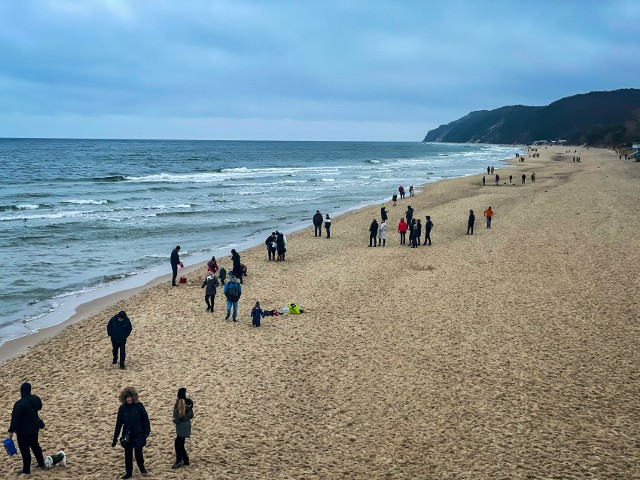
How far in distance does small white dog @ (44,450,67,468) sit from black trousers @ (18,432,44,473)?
151mm

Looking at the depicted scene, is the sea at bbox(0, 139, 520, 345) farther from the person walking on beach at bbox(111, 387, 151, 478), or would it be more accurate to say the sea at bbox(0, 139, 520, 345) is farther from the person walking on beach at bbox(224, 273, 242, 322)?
the person walking on beach at bbox(111, 387, 151, 478)

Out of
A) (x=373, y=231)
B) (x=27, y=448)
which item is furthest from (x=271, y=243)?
(x=27, y=448)

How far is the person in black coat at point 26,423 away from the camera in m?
8.30

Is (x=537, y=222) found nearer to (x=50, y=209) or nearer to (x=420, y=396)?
(x=420, y=396)

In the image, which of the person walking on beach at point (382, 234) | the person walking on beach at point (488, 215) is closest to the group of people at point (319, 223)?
the person walking on beach at point (382, 234)

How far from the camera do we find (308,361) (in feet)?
43.4

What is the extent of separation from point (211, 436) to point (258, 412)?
1.18 m

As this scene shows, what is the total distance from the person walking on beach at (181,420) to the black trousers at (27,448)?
218 cm

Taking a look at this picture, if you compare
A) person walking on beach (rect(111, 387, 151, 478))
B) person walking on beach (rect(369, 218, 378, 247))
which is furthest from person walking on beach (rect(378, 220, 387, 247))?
person walking on beach (rect(111, 387, 151, 478))

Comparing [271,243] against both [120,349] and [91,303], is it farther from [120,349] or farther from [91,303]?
[120,349]

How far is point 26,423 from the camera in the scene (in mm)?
8359

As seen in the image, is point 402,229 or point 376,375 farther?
point 402,229

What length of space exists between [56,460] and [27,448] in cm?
52

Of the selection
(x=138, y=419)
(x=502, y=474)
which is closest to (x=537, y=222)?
(x=502, y=474)
